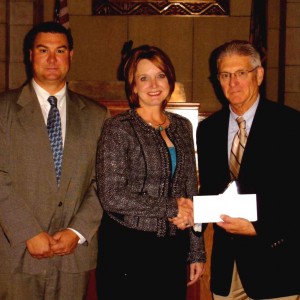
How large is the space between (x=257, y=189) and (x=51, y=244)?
1020 mm

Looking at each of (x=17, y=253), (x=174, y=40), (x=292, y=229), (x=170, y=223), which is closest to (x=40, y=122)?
(x=17, y=253)

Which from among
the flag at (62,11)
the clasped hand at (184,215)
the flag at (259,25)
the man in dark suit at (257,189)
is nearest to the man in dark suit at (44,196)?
the clasped hand at (184,215)

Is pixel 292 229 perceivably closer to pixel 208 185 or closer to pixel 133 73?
pixel 208 185

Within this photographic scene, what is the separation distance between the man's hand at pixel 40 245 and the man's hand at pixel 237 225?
83 cm

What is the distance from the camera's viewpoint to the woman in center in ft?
7.18

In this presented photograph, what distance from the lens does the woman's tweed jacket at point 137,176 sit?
2.17 m

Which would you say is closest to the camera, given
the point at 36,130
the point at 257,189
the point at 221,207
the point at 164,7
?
the point at 221,207

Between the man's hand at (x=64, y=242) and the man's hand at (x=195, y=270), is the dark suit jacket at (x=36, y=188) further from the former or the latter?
the man's hand at (x=195, y=270)

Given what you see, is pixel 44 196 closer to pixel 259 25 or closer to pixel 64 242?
pixel 64 242

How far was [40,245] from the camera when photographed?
2.26 m

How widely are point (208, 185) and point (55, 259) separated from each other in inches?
34.6

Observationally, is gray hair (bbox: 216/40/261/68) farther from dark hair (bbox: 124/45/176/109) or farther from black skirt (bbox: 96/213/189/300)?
black skirt (bbox: 96/213/189/300)

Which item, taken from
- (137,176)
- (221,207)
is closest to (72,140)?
(137,176)

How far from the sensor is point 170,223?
2.24 m
